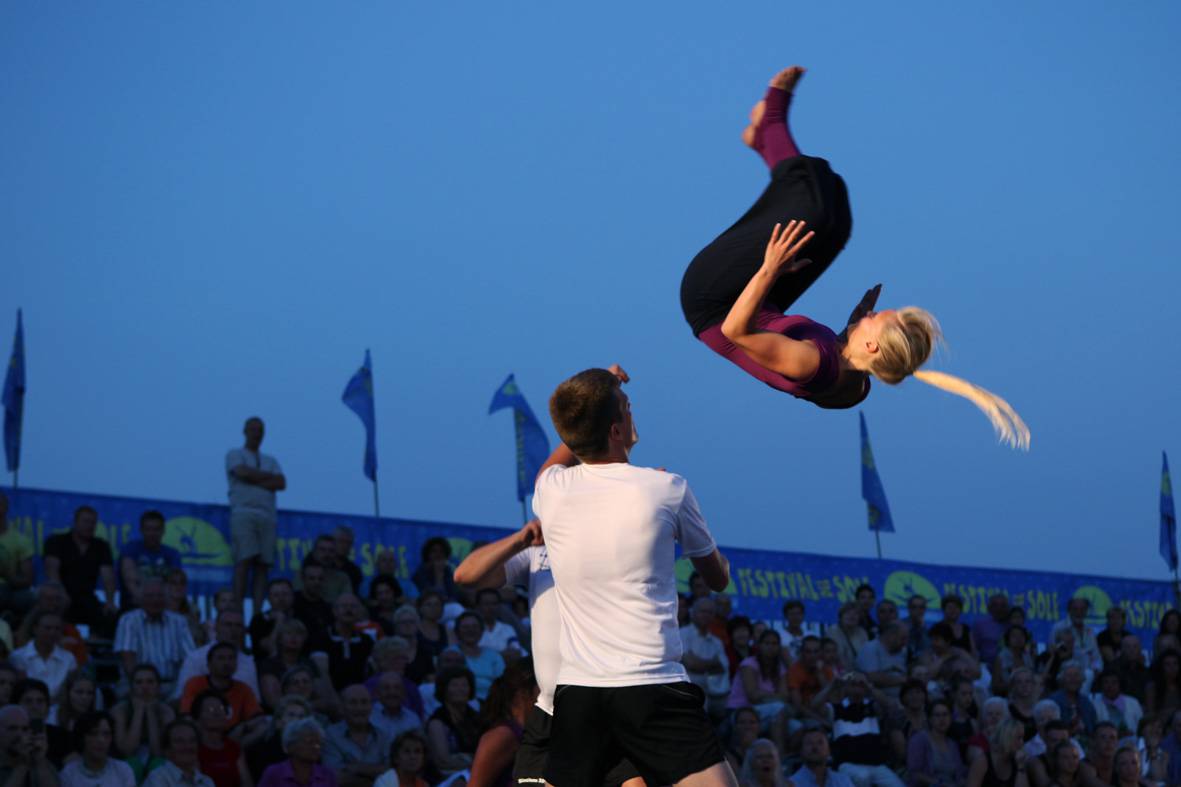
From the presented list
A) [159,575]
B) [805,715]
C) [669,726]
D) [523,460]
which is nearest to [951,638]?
[805,715]

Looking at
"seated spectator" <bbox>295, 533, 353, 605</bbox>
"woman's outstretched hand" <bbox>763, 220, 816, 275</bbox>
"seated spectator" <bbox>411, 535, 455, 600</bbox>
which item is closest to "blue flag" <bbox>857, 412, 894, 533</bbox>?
"seated spectator" <bbox>411, 535, 455, 600</bbox>

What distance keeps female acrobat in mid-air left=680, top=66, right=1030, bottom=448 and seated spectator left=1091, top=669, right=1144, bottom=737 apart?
7527mm

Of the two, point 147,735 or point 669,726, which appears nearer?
point 669,726

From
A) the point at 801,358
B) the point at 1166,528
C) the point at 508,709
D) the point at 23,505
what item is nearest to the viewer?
the point at 801,358

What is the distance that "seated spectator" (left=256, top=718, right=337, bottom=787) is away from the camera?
7551mm

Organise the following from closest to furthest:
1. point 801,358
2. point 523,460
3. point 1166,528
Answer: point 801,358
point 523,460
point 1166,528

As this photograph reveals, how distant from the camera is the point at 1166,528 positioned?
59.8 feet

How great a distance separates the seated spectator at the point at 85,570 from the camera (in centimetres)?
905

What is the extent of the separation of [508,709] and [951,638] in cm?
670

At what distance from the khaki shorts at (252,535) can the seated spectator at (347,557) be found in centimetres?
48

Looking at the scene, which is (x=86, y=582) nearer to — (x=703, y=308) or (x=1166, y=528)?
(x=703, y=308)

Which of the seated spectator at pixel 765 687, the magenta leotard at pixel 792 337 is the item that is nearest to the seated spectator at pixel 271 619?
the seated spectator at pixel 765 687

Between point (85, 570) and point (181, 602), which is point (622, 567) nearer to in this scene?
point (181, 602)

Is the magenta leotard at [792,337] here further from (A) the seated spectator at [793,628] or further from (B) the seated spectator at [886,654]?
(B) the seated spectator at [886,654]
